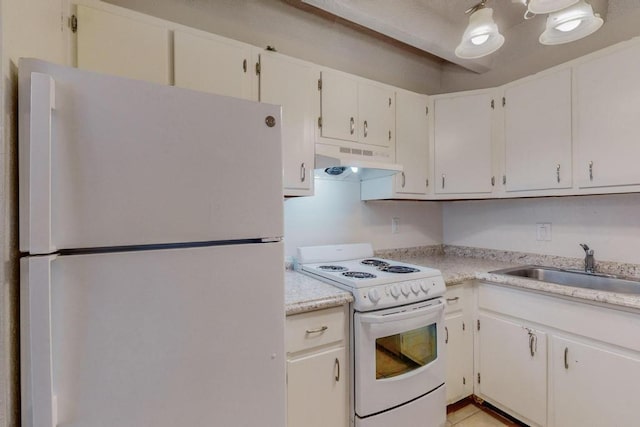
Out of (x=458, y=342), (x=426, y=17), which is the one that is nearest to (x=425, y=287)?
(x=458, y=342)

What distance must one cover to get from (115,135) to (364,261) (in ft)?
5.59

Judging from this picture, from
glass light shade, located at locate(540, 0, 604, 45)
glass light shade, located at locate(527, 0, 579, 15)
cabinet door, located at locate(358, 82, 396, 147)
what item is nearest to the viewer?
glass light shade, located at locate(527, 0, 579, 15)

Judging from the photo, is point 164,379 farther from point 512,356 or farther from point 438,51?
point 438,51

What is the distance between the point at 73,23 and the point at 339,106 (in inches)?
53.0

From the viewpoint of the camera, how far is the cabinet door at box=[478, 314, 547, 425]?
5.32ft

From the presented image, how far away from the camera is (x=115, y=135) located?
28.5 inches

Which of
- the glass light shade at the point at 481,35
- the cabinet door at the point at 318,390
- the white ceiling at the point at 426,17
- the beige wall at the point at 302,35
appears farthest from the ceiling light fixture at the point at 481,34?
the cabinet door at the point at 318,390

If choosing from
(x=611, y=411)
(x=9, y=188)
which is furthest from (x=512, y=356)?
(x=9, y=188)

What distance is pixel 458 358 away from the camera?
187cm

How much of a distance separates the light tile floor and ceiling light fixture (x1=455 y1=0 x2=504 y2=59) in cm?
218

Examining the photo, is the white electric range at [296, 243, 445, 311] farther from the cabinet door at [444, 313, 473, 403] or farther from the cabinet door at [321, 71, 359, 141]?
the cabinet door at [321, 71, 359, 141]

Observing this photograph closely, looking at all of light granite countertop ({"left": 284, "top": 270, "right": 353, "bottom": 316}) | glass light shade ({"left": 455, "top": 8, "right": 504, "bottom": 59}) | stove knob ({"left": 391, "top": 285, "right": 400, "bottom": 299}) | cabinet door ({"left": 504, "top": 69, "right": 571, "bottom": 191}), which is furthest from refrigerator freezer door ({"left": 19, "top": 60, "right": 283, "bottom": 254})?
cabinet door ({"left": 504, "top": 69, "right": 571, "bottom": 191})

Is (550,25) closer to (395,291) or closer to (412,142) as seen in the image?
(412,142)

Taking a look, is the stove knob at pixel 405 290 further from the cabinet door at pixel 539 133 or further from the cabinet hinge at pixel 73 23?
the cabinet hinge at pixel 73 23
